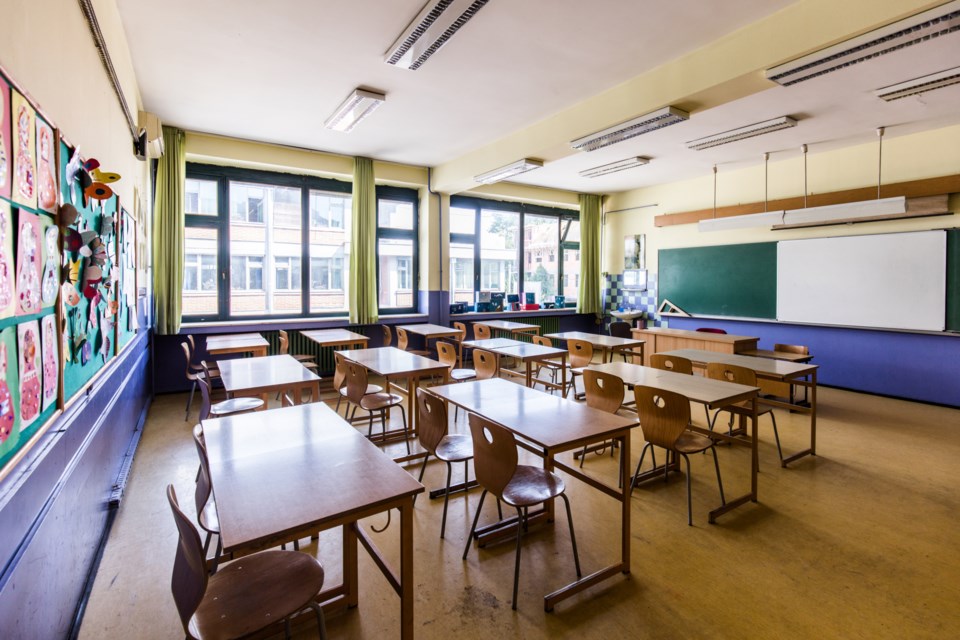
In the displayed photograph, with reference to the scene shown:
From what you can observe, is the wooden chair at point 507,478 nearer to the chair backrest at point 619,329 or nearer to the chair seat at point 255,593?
the chair seat at point 255,593

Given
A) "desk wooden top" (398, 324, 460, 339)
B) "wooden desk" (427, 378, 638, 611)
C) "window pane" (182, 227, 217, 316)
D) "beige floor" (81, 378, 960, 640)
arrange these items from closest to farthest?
"beige floor" (81, 378, 960, 640)
"wooden desk" (427, 378, 638, 611)
"window pane" (182, 227, 217, 316)
"desk wooden top" (398, 324, 460, 339)

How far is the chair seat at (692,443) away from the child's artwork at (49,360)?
2.91m

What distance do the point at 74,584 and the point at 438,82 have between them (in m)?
4.15

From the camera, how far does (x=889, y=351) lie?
5.48 m

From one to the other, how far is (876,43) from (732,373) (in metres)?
2.28

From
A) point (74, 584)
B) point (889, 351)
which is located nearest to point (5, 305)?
point (74, 584)

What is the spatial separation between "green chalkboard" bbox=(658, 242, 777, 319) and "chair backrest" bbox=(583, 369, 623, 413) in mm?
4719

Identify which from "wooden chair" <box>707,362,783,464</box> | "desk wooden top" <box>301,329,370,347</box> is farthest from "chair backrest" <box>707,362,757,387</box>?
"desk wooden top" <box>301,329,370,347</box>

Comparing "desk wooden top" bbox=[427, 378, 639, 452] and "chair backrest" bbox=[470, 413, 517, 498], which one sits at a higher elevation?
"desk wooden top" bbox=[427, 378, 639, 452]

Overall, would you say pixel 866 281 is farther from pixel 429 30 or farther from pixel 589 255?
pixel 429 30

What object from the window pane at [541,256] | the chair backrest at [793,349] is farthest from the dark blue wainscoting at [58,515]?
the window pane at [541,256]

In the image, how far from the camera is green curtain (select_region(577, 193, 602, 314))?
8977mm

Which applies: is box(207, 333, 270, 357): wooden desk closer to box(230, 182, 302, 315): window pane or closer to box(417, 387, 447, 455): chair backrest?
box(230, 182, 302, 315): window pane

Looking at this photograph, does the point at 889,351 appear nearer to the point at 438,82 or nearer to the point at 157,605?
the point at 438,82
